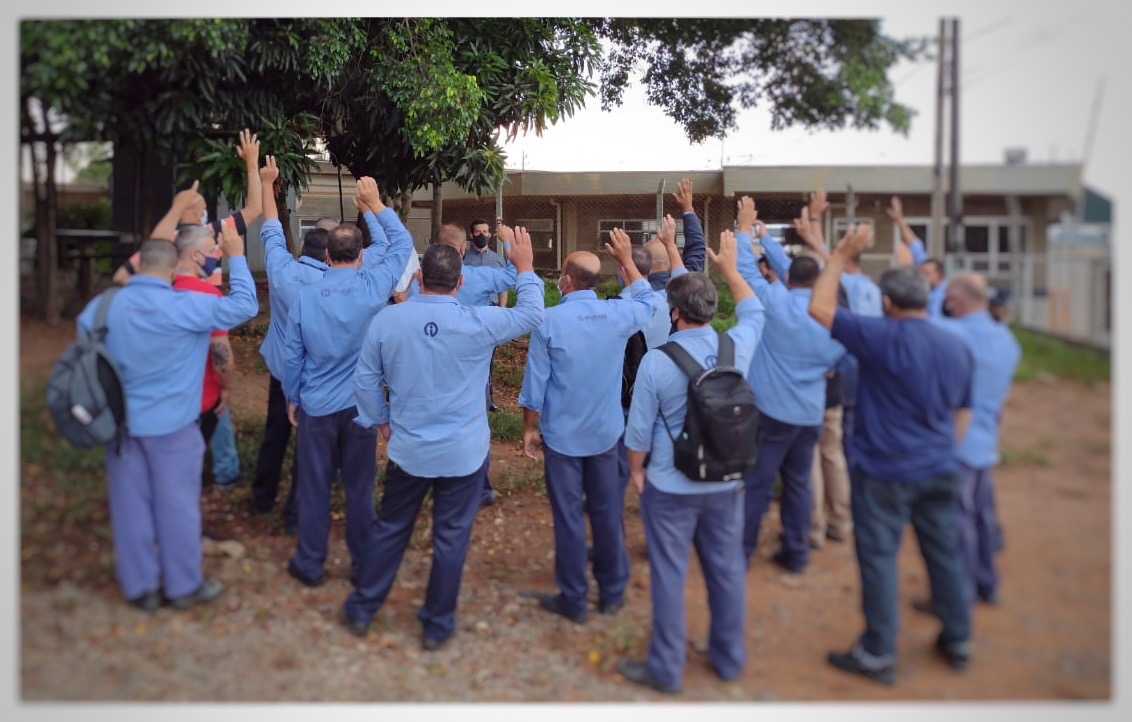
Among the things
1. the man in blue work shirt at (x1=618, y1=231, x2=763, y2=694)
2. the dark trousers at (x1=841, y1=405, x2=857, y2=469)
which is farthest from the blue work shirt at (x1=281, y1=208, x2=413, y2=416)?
the dark trousers at (x1=841, y1=405, x2=857, y2=469)

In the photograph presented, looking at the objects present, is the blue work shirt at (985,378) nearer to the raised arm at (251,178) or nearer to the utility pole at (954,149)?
the utility pole at (954,149)

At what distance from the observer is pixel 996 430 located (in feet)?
12.2

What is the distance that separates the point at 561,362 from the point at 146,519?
81.5 inches

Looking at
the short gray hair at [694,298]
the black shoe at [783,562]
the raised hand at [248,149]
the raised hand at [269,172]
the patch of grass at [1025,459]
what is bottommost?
the black shoe at [783,562]

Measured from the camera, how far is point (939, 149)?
13.1 ft

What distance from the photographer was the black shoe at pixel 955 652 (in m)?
3.74

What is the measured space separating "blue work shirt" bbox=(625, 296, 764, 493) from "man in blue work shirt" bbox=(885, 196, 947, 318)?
0.73 meters

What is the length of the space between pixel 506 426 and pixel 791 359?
2.66 meters

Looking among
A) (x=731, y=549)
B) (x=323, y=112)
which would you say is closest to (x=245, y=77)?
(x=323, y=112)

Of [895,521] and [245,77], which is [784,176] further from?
[245,77]

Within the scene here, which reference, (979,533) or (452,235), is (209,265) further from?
(979,533)

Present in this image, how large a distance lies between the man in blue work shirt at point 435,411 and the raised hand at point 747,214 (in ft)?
3.51

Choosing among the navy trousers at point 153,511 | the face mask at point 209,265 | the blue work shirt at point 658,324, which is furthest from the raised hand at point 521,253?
the navy trousers at point 153,511

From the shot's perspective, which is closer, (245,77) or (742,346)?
(742,346)
